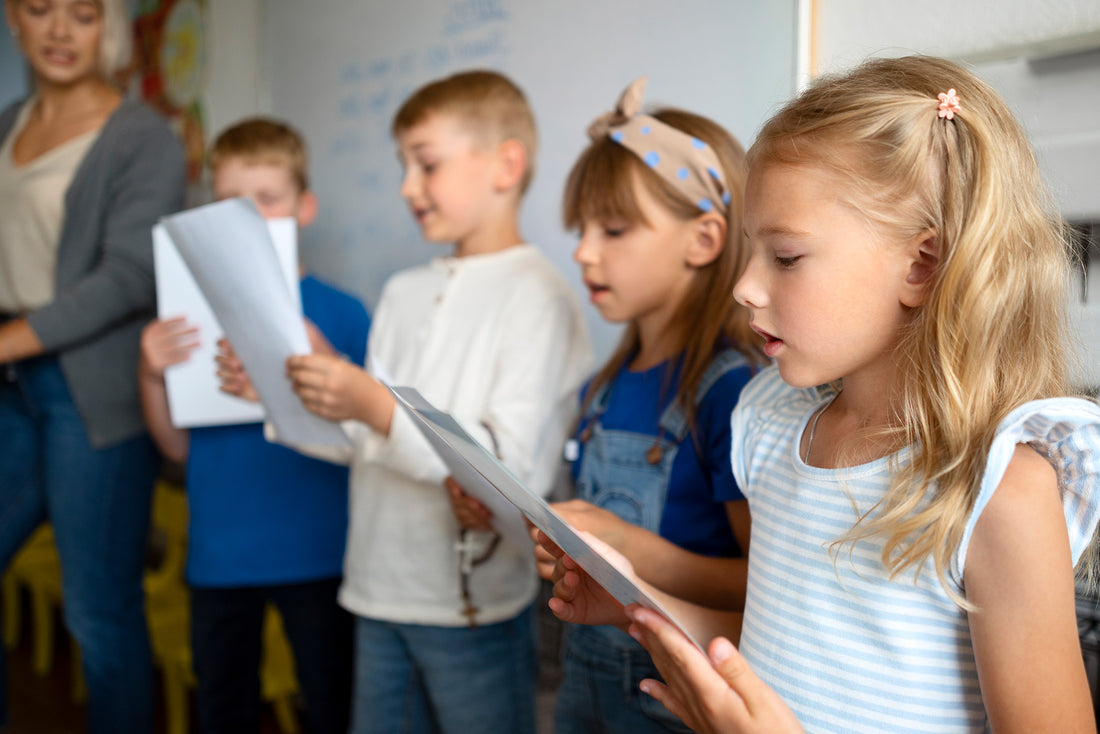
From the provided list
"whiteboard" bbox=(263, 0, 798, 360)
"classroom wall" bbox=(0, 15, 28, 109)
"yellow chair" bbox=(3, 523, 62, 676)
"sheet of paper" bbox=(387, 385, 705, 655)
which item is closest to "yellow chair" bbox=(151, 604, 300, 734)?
"yellow chair" bbox=(3, 523, 62, 676)

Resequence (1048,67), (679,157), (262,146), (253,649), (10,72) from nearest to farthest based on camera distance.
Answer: (1048,67)
(679,157)
(253,649)
(262,146)
(10,72)

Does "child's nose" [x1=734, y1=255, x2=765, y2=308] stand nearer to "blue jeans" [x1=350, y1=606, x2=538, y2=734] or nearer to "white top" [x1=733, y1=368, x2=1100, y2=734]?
"white top" [x1=733, y1=368, x2=1100, y2=734]

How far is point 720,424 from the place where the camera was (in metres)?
0.89

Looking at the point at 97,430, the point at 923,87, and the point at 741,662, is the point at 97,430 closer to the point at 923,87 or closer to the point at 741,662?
the point at 741,662

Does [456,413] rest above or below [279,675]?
above

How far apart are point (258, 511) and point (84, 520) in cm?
35

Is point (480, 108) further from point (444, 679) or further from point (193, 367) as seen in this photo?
point (444, 679)

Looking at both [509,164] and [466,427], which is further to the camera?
[509,164]

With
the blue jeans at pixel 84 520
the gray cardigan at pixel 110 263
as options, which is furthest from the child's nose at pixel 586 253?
the blue jeans at pixel 84 520

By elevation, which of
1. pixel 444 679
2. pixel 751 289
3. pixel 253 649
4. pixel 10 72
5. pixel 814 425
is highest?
pixel 10 72

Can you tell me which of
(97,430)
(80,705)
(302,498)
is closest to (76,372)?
(97,430)

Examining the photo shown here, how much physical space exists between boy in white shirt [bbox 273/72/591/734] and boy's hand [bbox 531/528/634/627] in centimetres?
33

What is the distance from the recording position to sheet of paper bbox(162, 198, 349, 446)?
3.24ft

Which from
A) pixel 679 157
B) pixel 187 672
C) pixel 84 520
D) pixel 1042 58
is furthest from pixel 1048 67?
pixel 187 672
